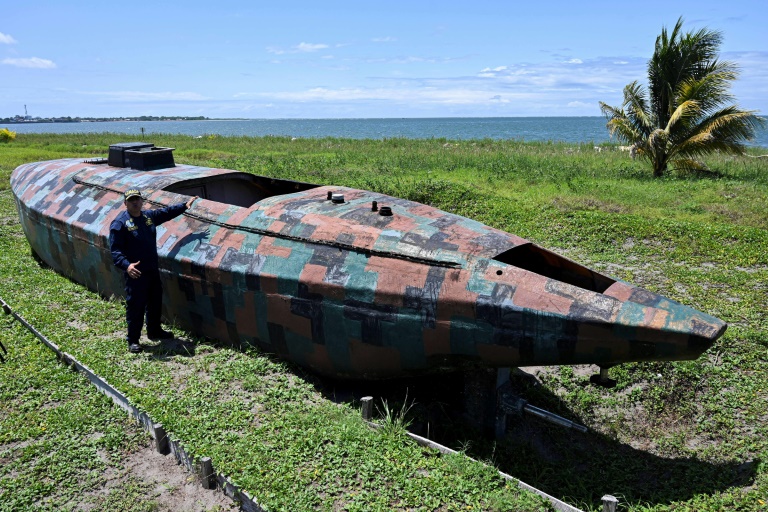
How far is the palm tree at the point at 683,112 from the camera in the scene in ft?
58.5

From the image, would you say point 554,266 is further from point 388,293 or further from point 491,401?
point 388,293

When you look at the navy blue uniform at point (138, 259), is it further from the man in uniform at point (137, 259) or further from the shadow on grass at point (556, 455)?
the shadow on grass at point (556, 455)

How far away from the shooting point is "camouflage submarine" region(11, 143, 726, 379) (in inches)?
197

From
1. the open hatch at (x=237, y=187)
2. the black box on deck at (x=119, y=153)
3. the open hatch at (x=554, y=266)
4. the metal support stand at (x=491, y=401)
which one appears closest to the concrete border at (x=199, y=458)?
the metal support stand at (x=491, y=401)

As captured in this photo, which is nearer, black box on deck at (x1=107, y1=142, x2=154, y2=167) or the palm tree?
black box on deck at (x1=107, y1=142, x2=154, y2=167)

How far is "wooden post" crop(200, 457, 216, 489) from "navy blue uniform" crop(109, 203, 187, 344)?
2.92 m

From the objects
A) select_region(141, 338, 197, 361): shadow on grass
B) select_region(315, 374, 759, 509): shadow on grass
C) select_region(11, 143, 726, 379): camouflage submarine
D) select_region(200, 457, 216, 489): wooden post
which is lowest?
select_region(315, 374, 759, 509): shadow on grass

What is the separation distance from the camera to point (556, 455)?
5.95 m

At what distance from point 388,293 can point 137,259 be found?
11.1 feet

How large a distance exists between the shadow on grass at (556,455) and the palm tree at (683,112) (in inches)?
584

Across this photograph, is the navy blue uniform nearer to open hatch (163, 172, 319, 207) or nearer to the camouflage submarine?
the camouflage submarine

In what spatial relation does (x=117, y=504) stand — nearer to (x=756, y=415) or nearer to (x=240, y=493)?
(x=240, y=493)

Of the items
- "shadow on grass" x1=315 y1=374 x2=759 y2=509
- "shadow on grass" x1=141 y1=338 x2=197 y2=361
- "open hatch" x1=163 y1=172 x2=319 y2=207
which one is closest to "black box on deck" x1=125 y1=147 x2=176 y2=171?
"open hatch" x1=163 y1=172 x2=319 y2=207

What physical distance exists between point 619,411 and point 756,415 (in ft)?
4.46
